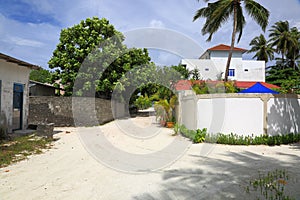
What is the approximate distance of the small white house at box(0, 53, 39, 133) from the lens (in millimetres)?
9625

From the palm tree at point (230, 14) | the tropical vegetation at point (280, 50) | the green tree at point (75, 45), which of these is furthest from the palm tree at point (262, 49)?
the green tree at point (75, 45)

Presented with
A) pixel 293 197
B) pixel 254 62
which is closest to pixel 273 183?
pixel 293 197

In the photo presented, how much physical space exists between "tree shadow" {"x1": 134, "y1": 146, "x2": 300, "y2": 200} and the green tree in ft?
47.6

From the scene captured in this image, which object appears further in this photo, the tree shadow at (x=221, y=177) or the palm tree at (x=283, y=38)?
the palm tree at (x=283, y=38)

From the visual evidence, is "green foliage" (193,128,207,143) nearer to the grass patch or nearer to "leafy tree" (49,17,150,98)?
the grass patch

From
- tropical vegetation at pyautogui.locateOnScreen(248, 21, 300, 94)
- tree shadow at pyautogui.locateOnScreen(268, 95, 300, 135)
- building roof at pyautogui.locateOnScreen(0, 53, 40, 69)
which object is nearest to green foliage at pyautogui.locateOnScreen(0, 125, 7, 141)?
building roof at pyautogui.locateOnScreen(0, 53, 40, 69)

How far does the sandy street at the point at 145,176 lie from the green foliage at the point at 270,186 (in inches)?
5.0

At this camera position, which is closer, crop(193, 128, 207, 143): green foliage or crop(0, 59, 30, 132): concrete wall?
crop(193, 128, 207, 143): green foliage

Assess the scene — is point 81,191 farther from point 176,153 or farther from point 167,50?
point 167,50

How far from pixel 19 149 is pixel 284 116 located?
1011cm

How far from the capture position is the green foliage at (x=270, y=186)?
373 cm

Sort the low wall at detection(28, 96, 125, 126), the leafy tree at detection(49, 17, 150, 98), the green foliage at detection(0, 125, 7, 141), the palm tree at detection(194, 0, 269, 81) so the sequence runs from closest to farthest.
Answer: the green foliage at detection(0, 125, 7, 141), the low wall at detection(28, 96, 125, 126), the palm tree at detection(194, 0, 269, 81), the leafy tree at detection(49, 17, 150, 98)

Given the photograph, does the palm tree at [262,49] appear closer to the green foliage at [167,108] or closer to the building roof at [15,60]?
the green foliage at [167,108]

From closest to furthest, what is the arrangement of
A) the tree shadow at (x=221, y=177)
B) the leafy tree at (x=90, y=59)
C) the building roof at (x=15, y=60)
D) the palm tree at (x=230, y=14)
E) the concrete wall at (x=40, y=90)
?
1. the tree shadow at (x=221, y=177)
2. the building roof at (x=15, y=60)
3. the palm tree at (x=230, y=14)
4. the leafy tree at (x=90, y=59)
5. the concrete wall at (x=40, y=90)
